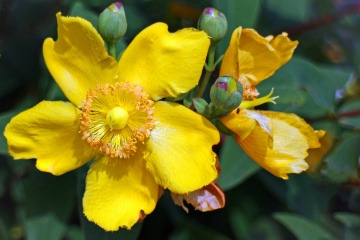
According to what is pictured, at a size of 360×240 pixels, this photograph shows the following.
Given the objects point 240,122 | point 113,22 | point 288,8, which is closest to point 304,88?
point 288,8

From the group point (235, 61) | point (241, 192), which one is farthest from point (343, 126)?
point (235, 61)

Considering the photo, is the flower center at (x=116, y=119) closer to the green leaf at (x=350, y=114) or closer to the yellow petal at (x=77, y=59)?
the yellow petal at (x=77, y=59)

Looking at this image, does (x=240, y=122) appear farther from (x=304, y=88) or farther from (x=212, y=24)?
(x=304, y=88)

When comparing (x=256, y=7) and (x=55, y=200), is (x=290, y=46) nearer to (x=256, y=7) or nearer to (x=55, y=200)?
(x=256, y=7)

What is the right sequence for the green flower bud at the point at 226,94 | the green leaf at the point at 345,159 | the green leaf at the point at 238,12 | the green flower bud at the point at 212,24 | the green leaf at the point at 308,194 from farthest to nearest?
the green leaf at the point at 308,194, the green leaf at the point at 238,12, the green leaf at the point at 345,159, the green flower bud at the point at 212,24, the green flower bud at the point at 226,94

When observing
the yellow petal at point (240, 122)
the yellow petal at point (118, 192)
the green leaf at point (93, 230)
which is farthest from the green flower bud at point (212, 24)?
the green leaf at point (93, 230)

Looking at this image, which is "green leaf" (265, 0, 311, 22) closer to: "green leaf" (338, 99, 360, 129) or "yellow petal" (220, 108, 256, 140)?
"green leaf" (338, 99, 360, 129)
